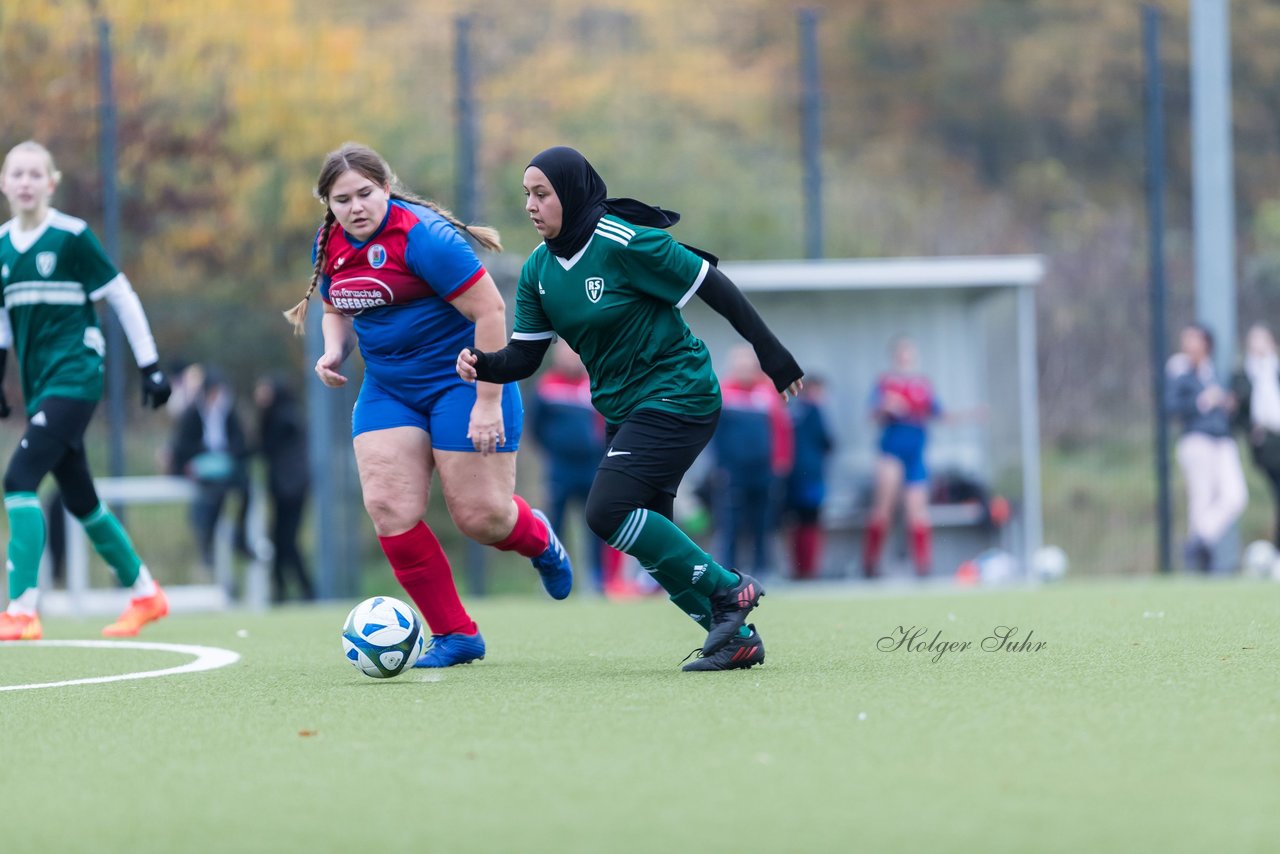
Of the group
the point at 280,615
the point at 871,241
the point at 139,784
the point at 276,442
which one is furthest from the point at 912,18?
the point at 139,784

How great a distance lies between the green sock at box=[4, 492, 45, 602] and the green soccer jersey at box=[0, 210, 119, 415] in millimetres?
429

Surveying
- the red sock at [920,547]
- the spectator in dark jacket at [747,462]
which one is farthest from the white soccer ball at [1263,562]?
the spectator in dark jacket at [747,462]

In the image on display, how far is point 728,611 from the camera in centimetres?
609

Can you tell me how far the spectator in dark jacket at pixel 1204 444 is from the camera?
14.7m

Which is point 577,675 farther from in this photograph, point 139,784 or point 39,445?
point 39,445

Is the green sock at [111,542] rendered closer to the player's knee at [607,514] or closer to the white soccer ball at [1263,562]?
the player's knee at [607,514]

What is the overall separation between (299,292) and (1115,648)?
14.9 meters

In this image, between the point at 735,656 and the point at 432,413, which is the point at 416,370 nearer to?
the point at 432,413

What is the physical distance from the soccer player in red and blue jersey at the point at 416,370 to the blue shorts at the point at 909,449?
887 centimetres

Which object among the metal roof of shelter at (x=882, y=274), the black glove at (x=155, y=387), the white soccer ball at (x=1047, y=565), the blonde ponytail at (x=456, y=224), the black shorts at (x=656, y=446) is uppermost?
the blonde ponytail at (x=456, y=224)

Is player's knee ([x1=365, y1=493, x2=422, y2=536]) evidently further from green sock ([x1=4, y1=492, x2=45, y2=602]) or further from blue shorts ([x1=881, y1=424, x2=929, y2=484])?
blue shorts ([x1=881, y1=424, x2=929, y2=484])

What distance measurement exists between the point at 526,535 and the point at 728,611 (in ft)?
3.63

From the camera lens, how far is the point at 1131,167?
84.7ft

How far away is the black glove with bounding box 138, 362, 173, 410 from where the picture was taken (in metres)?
8.25
